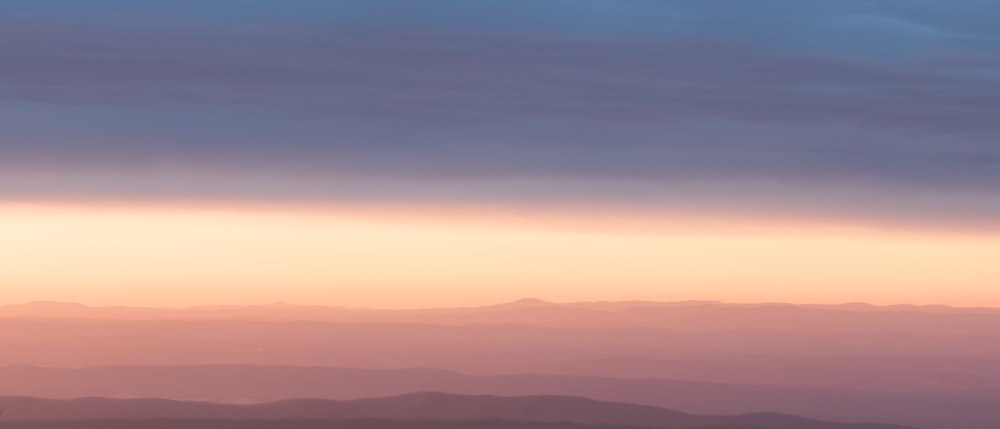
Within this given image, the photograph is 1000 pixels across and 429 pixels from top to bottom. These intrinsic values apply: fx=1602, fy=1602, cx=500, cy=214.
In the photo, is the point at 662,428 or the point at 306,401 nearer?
the point at 662,428

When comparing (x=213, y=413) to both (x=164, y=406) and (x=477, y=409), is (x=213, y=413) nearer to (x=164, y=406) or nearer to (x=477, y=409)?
(x=164, y=406)

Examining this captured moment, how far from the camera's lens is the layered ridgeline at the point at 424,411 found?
10006 centimetres

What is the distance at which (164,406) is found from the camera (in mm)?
107375

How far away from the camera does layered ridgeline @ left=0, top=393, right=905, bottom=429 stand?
10006cm

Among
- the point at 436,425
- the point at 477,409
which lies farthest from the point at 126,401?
the point at 436,425

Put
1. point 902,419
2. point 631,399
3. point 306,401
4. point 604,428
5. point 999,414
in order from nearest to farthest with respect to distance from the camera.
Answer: point 604,428
point 306,401
point 902,419
point 999,414
point 631,399

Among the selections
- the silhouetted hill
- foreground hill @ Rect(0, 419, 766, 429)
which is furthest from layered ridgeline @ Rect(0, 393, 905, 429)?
the silhouetted hill

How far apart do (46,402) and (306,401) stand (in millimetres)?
18277

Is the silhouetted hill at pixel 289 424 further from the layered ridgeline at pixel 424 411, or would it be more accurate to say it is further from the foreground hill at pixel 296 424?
the layered ridgeline at pixel 424 411

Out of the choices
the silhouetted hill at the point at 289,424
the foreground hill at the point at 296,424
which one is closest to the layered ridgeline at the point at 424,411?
the foreground hill at the point at 296,424

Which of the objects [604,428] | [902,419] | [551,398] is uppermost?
[902,419]

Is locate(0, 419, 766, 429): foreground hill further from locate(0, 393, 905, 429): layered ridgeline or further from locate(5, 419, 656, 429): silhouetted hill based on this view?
locate(0, 393, 905, 429): layered ridgeline

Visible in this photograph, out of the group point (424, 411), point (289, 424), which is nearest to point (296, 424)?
point (289, 424)

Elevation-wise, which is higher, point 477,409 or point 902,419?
point 902,419
